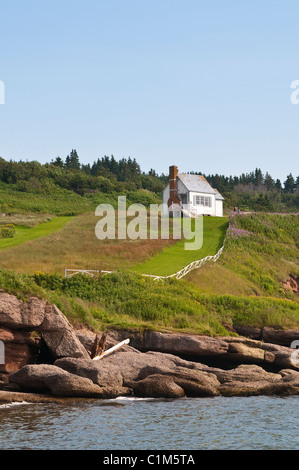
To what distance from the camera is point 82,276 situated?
4050 centimetres

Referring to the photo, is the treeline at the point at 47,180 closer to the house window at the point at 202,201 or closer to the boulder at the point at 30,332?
the house window at the point at 202,201

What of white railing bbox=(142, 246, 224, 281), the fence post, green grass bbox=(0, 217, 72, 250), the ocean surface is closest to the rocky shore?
the fence post

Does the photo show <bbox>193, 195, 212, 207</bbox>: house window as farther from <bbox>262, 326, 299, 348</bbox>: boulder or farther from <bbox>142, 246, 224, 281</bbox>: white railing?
<bbox>262, 326, 299, 348</bbox>: boulder

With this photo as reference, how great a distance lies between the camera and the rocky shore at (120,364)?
80.4ft

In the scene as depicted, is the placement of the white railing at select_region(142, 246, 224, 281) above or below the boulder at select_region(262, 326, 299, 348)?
above

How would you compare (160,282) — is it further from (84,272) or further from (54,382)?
(54,382)

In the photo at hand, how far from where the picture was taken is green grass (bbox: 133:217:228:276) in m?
51.1

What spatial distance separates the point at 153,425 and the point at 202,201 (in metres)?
67.0

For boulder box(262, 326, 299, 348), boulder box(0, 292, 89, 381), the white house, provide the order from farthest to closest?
the white house → boulder box(262, 326, 299, 348) → boulder box(0, 292, 89, 381)

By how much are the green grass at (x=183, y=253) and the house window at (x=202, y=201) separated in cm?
639

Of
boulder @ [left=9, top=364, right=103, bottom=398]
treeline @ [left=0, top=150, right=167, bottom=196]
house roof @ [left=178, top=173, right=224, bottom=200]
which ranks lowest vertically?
boulder @ [left=9, top=364, right=103, bottom=398]

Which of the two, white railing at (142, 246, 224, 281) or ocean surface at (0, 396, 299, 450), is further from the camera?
white railing at (142, 246, 224, 281)

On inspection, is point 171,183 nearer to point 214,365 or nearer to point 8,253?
point 8,253

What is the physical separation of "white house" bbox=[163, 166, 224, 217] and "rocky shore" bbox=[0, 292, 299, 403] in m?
51.2
